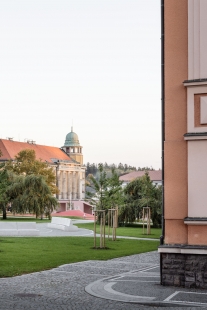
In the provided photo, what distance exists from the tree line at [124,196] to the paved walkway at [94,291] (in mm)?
11118

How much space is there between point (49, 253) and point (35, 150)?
12325 centimetres

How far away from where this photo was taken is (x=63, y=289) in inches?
520

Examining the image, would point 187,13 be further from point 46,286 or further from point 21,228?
point 21,228

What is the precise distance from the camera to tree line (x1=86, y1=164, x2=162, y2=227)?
94.0ft

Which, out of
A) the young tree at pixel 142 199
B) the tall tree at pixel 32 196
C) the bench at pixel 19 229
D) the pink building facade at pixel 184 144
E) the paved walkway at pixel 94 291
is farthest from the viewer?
the tall tree at pixel 32 196

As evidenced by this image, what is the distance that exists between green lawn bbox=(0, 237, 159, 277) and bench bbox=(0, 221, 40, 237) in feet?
17.0

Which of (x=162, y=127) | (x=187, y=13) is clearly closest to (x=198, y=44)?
(x=187, y=13)

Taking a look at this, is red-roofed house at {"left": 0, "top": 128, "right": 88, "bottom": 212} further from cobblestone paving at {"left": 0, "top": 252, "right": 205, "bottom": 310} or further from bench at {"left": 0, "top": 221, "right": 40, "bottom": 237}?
cobblestone paving at {"left": 0, "top": 252, "right": 205, "bottom": 310}

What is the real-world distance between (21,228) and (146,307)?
2346 centimetres

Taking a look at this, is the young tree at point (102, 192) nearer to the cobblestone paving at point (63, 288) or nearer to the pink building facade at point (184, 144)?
the cobblestone paving at point (63, 288)

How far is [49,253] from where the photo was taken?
22109 millimetres

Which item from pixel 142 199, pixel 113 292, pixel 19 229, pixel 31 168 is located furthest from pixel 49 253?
pixel 31 168

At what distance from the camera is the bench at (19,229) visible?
109ft

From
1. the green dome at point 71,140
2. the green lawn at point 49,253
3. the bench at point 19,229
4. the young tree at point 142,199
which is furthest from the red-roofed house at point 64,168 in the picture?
the green lawn at point 49,253
